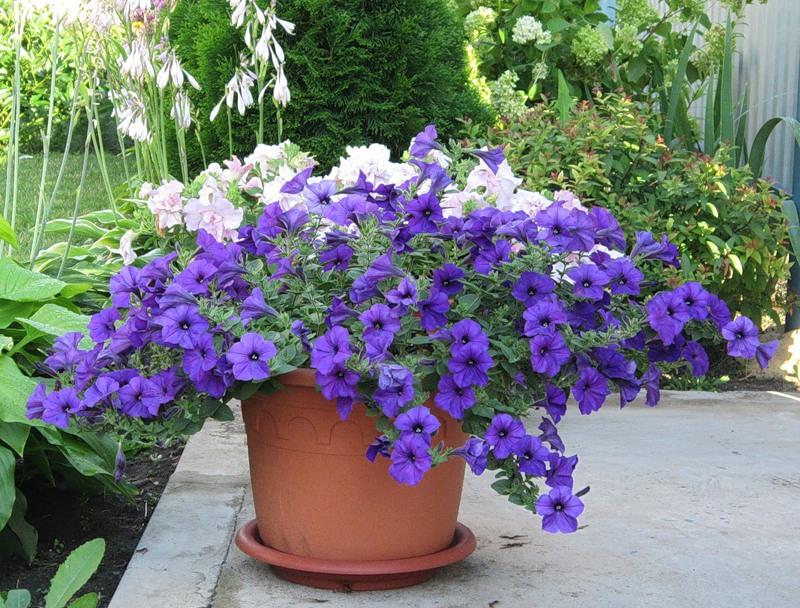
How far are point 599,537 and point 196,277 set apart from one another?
1.17m

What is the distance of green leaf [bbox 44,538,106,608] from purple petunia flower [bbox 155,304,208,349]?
43cm

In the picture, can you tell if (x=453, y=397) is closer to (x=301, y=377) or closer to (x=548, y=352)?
(x=548, y=352)

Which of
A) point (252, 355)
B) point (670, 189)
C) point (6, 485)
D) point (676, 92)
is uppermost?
point (676, 92)

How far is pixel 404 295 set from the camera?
1.97 metres

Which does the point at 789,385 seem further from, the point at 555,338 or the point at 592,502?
the point at 555,338

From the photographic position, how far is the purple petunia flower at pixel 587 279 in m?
2.10

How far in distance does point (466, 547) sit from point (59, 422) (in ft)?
2.87

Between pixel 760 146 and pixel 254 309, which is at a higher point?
pixel 760 146

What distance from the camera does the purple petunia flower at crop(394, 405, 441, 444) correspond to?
1.90 meters

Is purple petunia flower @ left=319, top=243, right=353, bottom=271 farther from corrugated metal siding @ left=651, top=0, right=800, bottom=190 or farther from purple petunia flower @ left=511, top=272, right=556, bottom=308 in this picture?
corrugated metal siding @ left=651, top=0, right=800, bottom=190

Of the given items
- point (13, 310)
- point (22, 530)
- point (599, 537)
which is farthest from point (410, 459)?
point (13, 310)

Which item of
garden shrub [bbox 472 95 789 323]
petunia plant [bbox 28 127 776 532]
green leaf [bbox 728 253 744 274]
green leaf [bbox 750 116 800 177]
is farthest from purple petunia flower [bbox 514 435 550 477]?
green leaf [bbox 750 116 800 177]

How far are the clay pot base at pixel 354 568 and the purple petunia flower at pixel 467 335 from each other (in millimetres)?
518

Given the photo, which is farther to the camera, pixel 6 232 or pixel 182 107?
pixel 182 107
